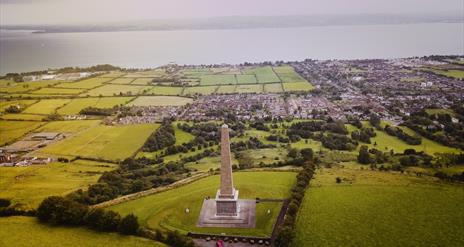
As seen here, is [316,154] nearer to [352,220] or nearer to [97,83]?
[352,220]

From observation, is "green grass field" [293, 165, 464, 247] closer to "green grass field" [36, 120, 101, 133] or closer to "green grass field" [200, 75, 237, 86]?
"green grass field" [36, 120, 101, 133]

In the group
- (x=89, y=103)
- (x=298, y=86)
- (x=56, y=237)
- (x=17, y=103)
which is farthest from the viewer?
(x=298, y=86)

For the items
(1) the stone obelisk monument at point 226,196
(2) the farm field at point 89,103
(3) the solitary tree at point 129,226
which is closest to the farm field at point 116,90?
(2) the farm field at point 89,103

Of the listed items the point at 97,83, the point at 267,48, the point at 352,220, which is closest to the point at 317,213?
the point at 352,220

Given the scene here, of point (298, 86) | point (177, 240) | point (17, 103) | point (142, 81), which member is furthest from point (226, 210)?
point (142, 81)

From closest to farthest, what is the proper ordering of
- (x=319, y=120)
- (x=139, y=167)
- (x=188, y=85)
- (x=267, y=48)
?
(x=139, y=167)
(x=319, y=120)
(x=188, y=85)
(x=267, y=48)

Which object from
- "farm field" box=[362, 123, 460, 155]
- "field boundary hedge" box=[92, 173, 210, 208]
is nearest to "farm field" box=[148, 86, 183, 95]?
"farm field" box=[362, 123, 460, 155]

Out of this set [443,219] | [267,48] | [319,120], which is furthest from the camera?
[267,48]

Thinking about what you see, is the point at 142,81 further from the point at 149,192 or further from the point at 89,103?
the point at 149,192
